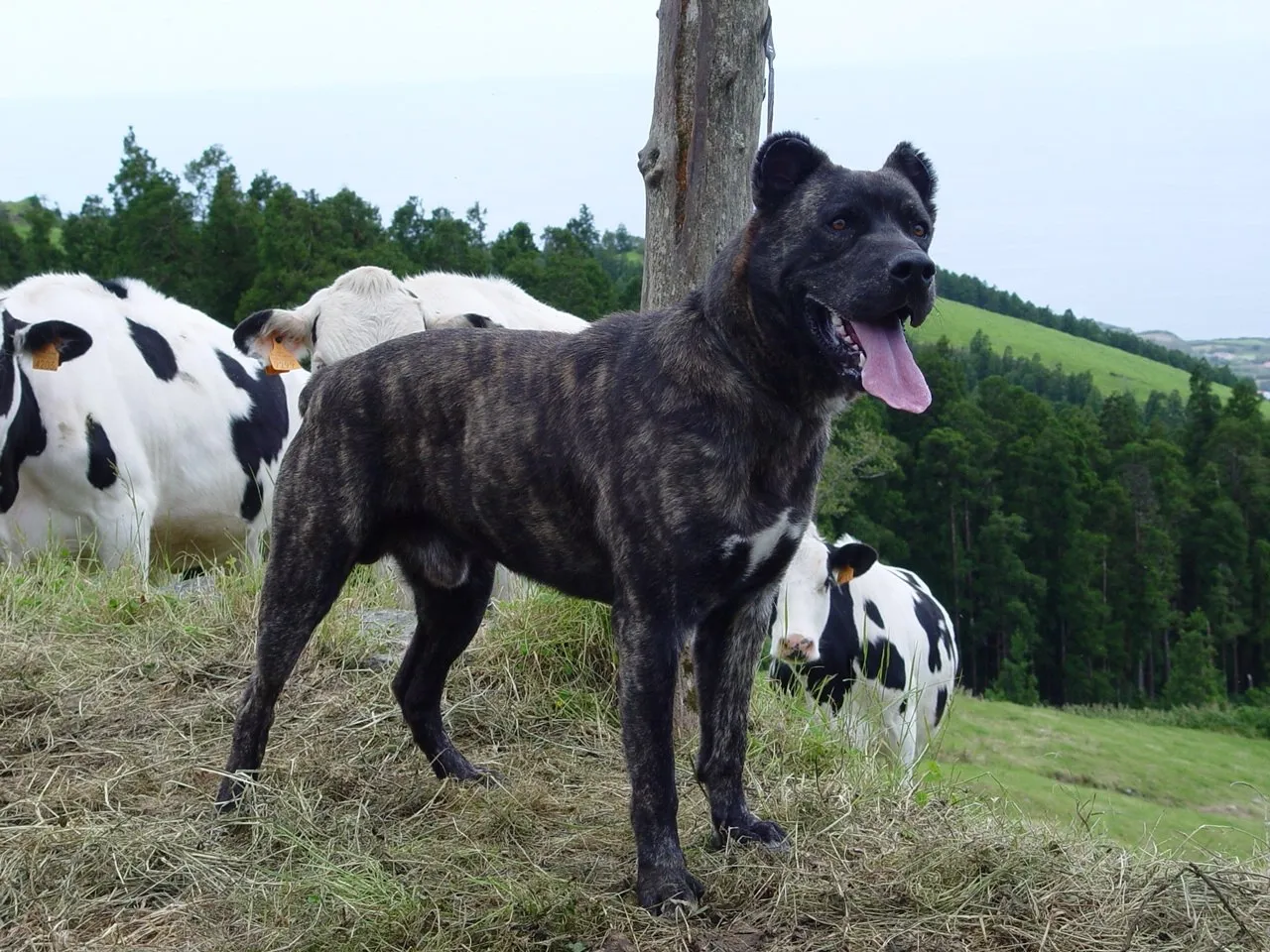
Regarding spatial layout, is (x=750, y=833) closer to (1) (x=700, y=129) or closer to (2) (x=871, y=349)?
(2) (x=871, y=349)

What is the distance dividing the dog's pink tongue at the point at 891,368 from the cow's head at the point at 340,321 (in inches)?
192

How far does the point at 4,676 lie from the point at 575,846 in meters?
3.05

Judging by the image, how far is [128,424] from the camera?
8.56 meters

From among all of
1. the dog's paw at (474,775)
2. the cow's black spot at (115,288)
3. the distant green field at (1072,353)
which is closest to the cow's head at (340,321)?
the cow's black spot at (115,288)

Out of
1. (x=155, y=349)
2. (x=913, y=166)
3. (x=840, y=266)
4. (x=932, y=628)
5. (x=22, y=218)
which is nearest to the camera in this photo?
(x=840, y=266)

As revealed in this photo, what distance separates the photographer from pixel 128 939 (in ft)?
12.8

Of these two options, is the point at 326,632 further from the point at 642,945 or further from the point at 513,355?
the point at 642,945

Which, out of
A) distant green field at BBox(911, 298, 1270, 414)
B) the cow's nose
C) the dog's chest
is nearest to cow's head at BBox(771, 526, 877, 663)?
the cow's nose

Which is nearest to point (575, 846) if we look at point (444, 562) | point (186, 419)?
point (444, 562)

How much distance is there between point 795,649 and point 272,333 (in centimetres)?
382

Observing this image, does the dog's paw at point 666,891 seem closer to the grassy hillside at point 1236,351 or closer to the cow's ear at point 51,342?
the cow's ear at point 51,342

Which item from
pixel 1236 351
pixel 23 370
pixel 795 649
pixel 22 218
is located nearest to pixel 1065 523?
pixel 22 218

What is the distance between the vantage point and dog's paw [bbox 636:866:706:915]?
398cm

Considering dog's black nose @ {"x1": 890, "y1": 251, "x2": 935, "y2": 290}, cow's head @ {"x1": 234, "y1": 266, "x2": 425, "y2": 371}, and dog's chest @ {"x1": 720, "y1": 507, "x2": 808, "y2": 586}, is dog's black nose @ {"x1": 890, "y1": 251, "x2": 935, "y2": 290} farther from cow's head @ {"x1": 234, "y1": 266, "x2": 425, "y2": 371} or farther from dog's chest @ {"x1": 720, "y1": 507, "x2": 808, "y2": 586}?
cow's head @ {"x1": 234, "y1": 266, "x2": 425, "y2": 371}
